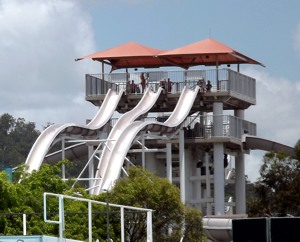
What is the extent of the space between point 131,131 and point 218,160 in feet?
35.1

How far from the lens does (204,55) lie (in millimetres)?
72688

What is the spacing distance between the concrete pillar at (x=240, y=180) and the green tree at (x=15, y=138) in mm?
66489

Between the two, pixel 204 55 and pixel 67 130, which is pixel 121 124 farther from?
pixel 204 55

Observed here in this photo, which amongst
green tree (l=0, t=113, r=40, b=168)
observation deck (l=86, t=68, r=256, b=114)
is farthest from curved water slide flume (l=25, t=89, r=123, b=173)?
green tree (l=0, t=113, r=40, b=168)

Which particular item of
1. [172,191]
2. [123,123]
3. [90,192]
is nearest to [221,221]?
[172,191]

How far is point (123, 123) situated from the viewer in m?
66.0

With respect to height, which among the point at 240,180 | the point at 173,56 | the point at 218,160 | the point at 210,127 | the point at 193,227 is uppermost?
the point at 173,56

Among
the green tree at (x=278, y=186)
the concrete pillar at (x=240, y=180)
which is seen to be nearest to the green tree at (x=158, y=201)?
the green tree at (x=278, y=186)

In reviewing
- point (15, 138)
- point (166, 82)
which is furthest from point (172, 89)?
point (15, 138)

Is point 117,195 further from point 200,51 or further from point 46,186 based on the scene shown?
point 200,51

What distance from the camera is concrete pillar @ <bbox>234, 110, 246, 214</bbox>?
77562mm

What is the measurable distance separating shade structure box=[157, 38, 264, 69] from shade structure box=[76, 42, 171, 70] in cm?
108

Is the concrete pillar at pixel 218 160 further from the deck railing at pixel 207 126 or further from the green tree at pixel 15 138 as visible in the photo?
the green tree at pixel 15 138

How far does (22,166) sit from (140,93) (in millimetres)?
19971
